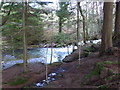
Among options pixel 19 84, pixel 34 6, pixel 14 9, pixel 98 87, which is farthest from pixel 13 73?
pixel 98 87

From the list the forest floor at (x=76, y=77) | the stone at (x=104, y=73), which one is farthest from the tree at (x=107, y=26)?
the stone at (x=104, y=73)

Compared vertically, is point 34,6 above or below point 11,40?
above

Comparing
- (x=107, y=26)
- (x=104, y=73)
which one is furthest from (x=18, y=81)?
(x=107, y=26)

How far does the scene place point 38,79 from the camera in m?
8.28

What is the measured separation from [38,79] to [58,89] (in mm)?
2329

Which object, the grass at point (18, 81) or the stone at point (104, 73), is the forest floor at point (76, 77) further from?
the grass at point (18, 81)

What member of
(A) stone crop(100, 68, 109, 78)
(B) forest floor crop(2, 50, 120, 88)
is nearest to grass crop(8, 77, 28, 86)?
(B) forest floor crop(2, 50, 120, 88)

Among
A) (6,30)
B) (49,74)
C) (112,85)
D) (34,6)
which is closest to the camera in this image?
(112,85)

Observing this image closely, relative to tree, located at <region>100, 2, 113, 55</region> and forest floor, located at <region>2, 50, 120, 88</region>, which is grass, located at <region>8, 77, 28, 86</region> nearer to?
forest floor, located at <region>2, 50, 120, 88</region>

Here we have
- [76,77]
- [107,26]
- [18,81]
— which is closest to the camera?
[76,77]

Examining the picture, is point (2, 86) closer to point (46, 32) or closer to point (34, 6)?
point (46, 32)

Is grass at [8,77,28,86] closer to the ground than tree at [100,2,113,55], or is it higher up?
closer to the ground

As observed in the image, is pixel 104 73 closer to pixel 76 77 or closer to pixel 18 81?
pixel 76 77

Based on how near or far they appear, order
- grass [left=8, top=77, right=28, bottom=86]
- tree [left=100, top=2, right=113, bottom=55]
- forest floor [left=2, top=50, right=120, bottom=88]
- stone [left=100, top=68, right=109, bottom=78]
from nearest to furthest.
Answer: forest floor [left=2, top=50, right=120, bottom=88] < stone [left=100, top=68, right=109, bottom=78] < grass [left=8, top=77, right=28, bottom=86] < tree [left=100, top=2, right=113, bottom=55]
